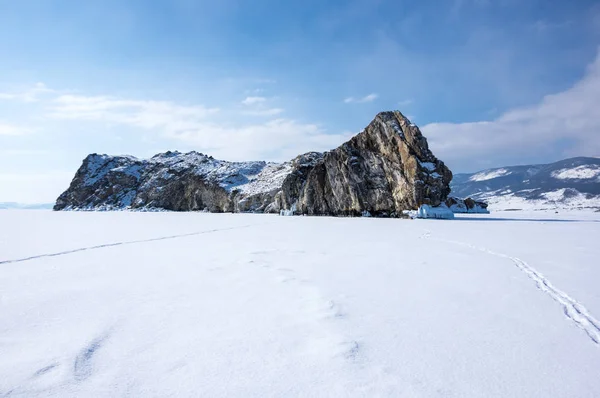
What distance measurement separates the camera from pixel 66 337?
4.45 metres

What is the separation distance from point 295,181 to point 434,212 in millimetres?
29596

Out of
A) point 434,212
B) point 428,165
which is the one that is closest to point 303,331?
point 434,212

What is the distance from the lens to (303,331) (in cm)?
464

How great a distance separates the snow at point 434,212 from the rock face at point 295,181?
2.53 feet

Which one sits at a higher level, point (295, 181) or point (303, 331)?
point (295, 181)

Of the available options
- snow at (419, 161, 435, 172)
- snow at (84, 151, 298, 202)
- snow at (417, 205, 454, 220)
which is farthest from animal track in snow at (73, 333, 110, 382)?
snow at (84, 151, 298, 202)

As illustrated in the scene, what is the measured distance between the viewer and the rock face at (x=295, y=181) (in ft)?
137

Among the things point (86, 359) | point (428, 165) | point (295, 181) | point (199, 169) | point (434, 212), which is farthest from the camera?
point (199, 169)

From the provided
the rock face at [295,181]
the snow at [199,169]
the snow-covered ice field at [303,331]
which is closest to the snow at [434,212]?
the rock face at [295,181]

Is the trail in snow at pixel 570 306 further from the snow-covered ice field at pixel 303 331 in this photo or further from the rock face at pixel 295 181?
the rock face at pixel 295 181

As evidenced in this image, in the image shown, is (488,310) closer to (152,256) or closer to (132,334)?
(132,334)

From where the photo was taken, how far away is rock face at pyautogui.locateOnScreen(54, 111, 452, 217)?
41.9 m

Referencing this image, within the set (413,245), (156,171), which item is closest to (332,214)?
(413,245)

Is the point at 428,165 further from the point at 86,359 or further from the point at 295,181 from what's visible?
the point at 86,359
